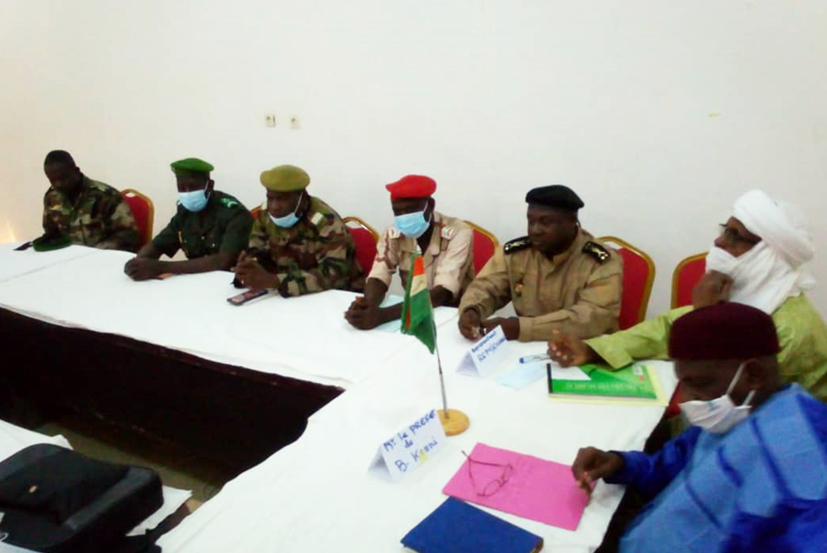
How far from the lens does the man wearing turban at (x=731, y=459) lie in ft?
2.90

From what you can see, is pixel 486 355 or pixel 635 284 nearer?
pixel 486 355

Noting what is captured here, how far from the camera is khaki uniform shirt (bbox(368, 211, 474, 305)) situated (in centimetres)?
257

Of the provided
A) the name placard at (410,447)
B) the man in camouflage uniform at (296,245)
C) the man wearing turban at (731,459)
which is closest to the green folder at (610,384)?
the man wearing turban at (731,459)

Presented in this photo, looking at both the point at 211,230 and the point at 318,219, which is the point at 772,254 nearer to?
the point at 318,219

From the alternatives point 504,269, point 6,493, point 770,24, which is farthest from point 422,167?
point 6,493

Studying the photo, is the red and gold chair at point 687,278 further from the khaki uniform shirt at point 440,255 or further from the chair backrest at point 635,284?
the khaki uniform shirt at point 440,255

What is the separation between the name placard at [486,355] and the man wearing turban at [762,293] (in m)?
0.15

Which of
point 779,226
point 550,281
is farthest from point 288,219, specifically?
point 779,226

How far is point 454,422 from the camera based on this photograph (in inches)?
59.5

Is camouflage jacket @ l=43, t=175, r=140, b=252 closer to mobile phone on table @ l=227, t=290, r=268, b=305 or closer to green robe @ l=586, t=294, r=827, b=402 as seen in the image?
mobile phone on table @ l=227, t=290, r=268, b=305

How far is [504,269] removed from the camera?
7.73 ft

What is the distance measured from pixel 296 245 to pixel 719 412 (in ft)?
7.11

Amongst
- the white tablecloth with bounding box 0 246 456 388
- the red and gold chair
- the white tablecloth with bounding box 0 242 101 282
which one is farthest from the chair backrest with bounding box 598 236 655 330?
the white tablecloth with bounding box 0 242 101 282

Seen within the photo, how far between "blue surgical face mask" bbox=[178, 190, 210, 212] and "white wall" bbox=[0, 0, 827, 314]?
801 mm
